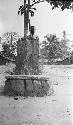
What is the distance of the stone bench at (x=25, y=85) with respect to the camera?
624 cm

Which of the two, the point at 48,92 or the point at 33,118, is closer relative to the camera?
the point at 33,118

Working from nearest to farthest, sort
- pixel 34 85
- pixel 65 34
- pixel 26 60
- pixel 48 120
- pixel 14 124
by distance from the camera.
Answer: pixel 14 124, pixel 48 120, pixel 34 85, pixel 26 60, pixel 65 34

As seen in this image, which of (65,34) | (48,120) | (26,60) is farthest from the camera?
(65,34)

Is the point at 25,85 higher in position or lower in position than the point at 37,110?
higher

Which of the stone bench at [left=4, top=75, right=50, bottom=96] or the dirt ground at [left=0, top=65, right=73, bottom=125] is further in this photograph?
the stone bench at [left=4, top=75, right=50, bottom=96]

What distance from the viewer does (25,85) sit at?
6.27 metres

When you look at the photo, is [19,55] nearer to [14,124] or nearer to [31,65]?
[31,65]

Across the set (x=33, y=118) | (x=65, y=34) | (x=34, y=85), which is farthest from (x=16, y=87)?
(x=65, y=34)

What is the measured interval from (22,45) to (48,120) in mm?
3814

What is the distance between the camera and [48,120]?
419 centimetres

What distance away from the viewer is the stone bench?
246 inches

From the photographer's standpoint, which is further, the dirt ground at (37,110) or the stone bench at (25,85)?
the stone bench at (25,85)

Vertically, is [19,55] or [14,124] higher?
[19,55]

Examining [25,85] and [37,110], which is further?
[25,85]
